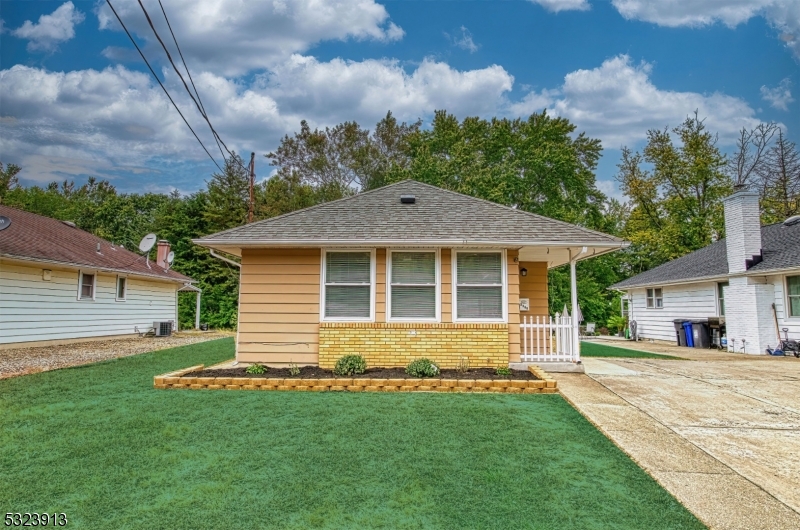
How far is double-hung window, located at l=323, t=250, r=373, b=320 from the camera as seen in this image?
7836mm

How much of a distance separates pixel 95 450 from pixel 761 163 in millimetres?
32444

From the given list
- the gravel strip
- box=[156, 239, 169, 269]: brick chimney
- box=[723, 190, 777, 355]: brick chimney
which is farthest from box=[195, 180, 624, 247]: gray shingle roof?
box=[156, 239, 169, 269]: brick chimney

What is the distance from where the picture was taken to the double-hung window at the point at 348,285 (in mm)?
7836

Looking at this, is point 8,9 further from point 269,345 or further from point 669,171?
point 669,171

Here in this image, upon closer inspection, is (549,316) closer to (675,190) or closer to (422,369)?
(422,369)

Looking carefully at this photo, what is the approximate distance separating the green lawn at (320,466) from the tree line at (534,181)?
19771 mm

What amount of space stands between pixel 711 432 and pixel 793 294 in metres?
10.7

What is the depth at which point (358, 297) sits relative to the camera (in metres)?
7.85

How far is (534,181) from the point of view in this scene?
2631 centimetres

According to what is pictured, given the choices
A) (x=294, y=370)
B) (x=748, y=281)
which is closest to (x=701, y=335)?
(x=748, y=281)

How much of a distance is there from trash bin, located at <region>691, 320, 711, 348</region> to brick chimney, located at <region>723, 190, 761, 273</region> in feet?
7.67

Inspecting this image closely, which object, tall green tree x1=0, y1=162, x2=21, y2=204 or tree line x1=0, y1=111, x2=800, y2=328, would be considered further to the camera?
tall green tree x1=0, y1=162, x2=21, y2=204

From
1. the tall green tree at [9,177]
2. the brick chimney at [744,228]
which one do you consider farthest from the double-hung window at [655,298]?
the tall green tree at [9,177]

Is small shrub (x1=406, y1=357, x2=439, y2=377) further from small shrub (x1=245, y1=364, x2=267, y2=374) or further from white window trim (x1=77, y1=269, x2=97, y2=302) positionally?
white window trim (x1=77, y1=269, x2=97, y2=302)
